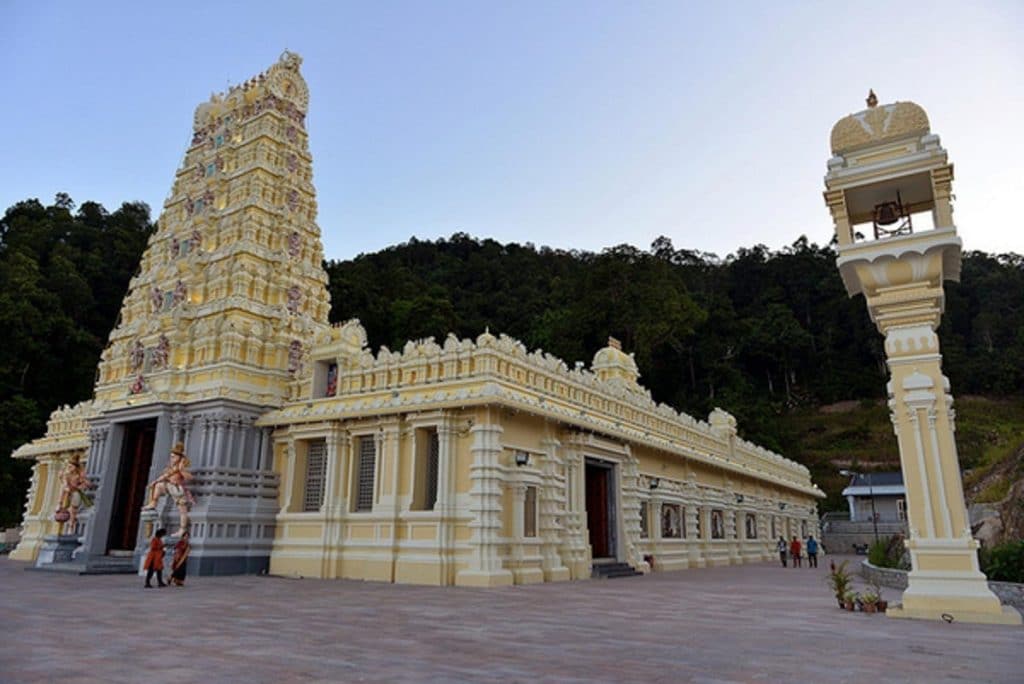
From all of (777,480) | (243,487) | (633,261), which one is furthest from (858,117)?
(633,261)

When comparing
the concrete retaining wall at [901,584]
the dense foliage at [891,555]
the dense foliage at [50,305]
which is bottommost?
the concrete retaining wall at [901,584]

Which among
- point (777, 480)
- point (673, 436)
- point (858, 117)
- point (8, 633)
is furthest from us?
point (777, 480)

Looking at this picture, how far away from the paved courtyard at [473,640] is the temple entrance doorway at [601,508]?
809cm

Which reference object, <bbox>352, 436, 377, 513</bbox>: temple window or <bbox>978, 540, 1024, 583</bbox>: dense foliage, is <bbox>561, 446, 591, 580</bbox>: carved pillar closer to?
→ <bbox>352, 436, 377, 513</bbox>: temple window

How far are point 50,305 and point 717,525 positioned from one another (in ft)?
137

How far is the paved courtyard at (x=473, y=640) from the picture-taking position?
19.5 ft

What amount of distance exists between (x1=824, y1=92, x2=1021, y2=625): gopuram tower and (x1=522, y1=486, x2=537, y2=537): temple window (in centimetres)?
913

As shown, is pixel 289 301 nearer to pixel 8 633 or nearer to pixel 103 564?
pixel 103 564

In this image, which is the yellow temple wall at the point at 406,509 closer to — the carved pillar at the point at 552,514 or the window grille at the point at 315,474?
the carved pillar at the point at 552,514

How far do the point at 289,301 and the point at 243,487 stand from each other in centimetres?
675

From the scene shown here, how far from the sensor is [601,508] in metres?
21.7

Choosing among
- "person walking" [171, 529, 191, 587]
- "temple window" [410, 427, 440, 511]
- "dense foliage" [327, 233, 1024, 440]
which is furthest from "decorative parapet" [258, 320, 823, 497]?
"dense foliage" [327, 233, 1024, 440]

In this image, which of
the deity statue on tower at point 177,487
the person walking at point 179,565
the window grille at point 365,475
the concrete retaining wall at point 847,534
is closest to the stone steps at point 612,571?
the window grille at point 365,475

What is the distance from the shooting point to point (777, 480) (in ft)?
119
